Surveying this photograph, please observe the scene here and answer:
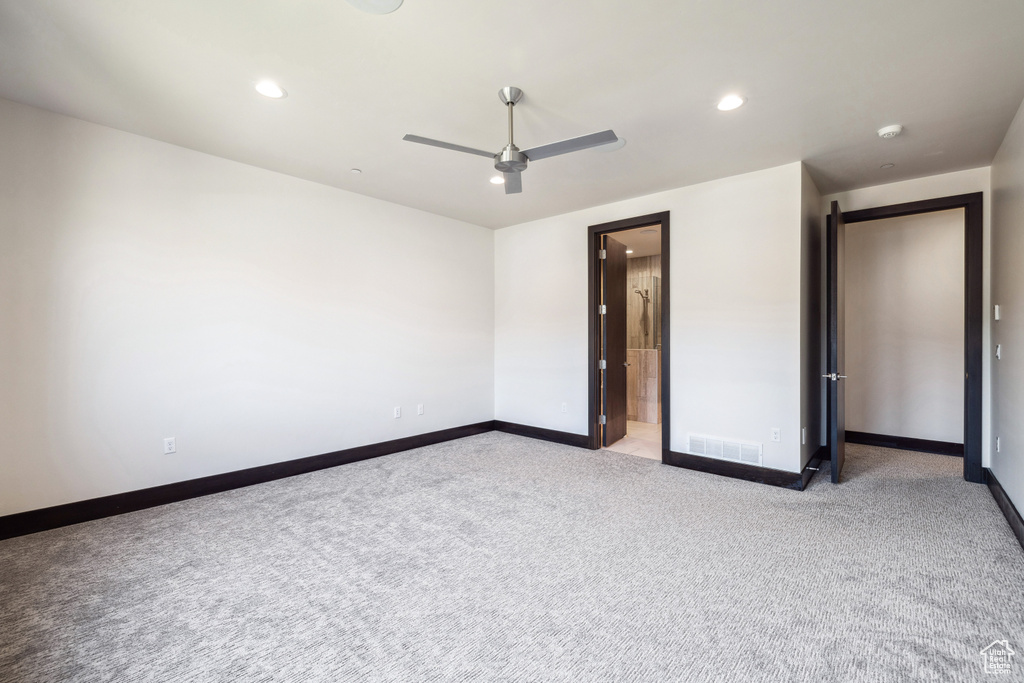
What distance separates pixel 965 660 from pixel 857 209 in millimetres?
4031

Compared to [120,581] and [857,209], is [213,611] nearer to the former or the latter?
[120,581]

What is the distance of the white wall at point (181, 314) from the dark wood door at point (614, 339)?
2117mm

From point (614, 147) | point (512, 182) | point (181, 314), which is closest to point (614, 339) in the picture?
point (614, 147)

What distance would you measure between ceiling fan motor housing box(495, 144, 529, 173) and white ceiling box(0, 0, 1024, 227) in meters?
0.33

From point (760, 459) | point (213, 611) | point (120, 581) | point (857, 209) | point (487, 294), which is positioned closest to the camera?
point (213, 611)

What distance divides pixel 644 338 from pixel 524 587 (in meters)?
5.63

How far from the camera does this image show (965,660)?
65.1 inches

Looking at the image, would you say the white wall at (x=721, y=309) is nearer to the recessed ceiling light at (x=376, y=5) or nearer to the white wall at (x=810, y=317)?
the white wall at (x=810, y=317)

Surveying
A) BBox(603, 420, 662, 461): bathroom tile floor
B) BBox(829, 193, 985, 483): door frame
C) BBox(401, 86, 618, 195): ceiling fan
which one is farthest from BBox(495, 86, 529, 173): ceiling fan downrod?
BBox(829, 193, 985, 483): door frame

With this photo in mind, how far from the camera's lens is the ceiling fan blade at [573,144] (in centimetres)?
237

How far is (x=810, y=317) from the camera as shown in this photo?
3.99 m

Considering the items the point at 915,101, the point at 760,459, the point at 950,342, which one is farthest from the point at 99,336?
the point at 950,342

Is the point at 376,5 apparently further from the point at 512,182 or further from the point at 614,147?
the point at 614,147

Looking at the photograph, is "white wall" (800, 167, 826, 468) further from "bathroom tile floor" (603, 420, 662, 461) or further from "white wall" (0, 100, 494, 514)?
"white wall" (0, 100, 494, 514)
